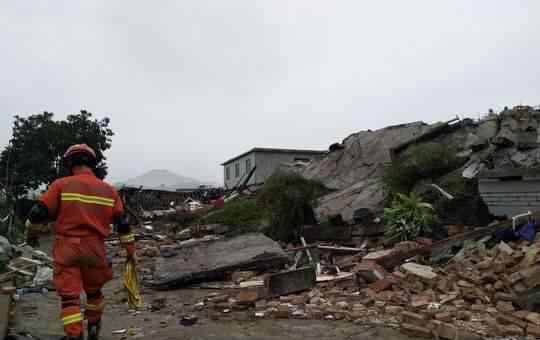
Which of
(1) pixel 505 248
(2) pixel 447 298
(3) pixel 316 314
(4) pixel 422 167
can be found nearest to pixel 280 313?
(3) pixel 316 314

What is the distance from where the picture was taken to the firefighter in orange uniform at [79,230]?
3410mm

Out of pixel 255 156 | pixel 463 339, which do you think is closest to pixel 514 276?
pixel 463 339

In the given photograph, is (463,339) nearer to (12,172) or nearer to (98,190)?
(98,190)

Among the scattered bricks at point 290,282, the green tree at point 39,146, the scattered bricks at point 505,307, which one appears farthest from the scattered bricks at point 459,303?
the green tree at point 39,146

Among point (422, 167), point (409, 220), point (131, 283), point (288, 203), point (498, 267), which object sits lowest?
point (498, 267)

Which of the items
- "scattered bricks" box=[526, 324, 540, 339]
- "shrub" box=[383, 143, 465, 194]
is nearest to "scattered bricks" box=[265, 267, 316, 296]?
"scattered bricks" box=[526, 324, 540, 339]

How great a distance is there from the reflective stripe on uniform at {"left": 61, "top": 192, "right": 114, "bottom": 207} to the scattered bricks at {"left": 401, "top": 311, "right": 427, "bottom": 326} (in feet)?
10.4

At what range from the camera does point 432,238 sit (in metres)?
7.71

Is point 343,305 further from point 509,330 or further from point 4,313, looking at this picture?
point 4,313

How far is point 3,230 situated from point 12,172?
8.17 metres

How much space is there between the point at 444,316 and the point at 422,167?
5728 mm

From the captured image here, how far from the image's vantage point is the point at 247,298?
225 inches

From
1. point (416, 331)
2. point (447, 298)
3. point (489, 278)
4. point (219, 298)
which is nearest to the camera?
point (416, 331)

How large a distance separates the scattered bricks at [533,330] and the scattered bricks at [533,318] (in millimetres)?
75
